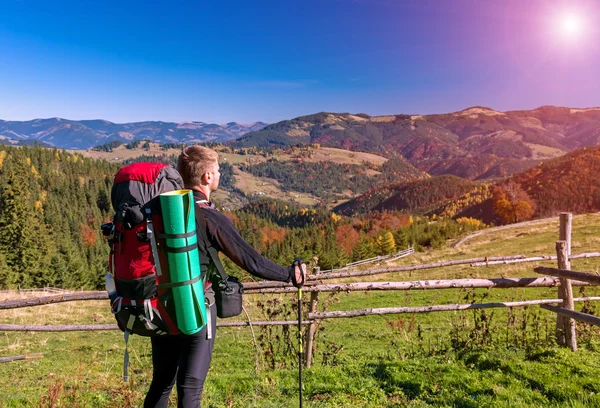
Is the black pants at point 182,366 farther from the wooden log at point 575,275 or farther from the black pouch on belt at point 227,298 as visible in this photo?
the wooden log at point 575,275

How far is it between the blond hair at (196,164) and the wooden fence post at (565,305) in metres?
6.11

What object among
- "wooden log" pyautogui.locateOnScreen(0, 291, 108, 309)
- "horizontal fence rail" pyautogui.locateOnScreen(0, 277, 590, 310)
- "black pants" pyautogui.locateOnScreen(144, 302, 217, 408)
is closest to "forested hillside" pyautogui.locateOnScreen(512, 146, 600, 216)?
"horizontal fence rail" pyautogui.locateOnScreen(0, 277, 590, 310)

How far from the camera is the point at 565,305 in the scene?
224 inches

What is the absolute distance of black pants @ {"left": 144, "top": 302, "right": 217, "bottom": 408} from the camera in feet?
8.36

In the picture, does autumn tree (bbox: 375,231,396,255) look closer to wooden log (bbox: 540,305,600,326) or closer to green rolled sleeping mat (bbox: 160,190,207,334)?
wooden log (bbox: 540,305,600,326)

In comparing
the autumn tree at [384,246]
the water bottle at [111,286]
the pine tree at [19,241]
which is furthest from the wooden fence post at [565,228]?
the autumn tree at [384,246]

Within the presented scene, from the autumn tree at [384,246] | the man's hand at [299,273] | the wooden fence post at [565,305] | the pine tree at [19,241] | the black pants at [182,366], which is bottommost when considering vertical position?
the autumn tree at [384,246]

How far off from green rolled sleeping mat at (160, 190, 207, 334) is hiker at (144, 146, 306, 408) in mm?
128

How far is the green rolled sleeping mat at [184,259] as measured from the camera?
88.4 inches

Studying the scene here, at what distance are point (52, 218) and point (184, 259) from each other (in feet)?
312

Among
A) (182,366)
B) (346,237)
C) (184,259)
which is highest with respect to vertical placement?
(184,259)

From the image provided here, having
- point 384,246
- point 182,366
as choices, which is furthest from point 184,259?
point 384,246

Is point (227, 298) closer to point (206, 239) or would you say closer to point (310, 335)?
point (206, 239)

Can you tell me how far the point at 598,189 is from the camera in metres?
115
